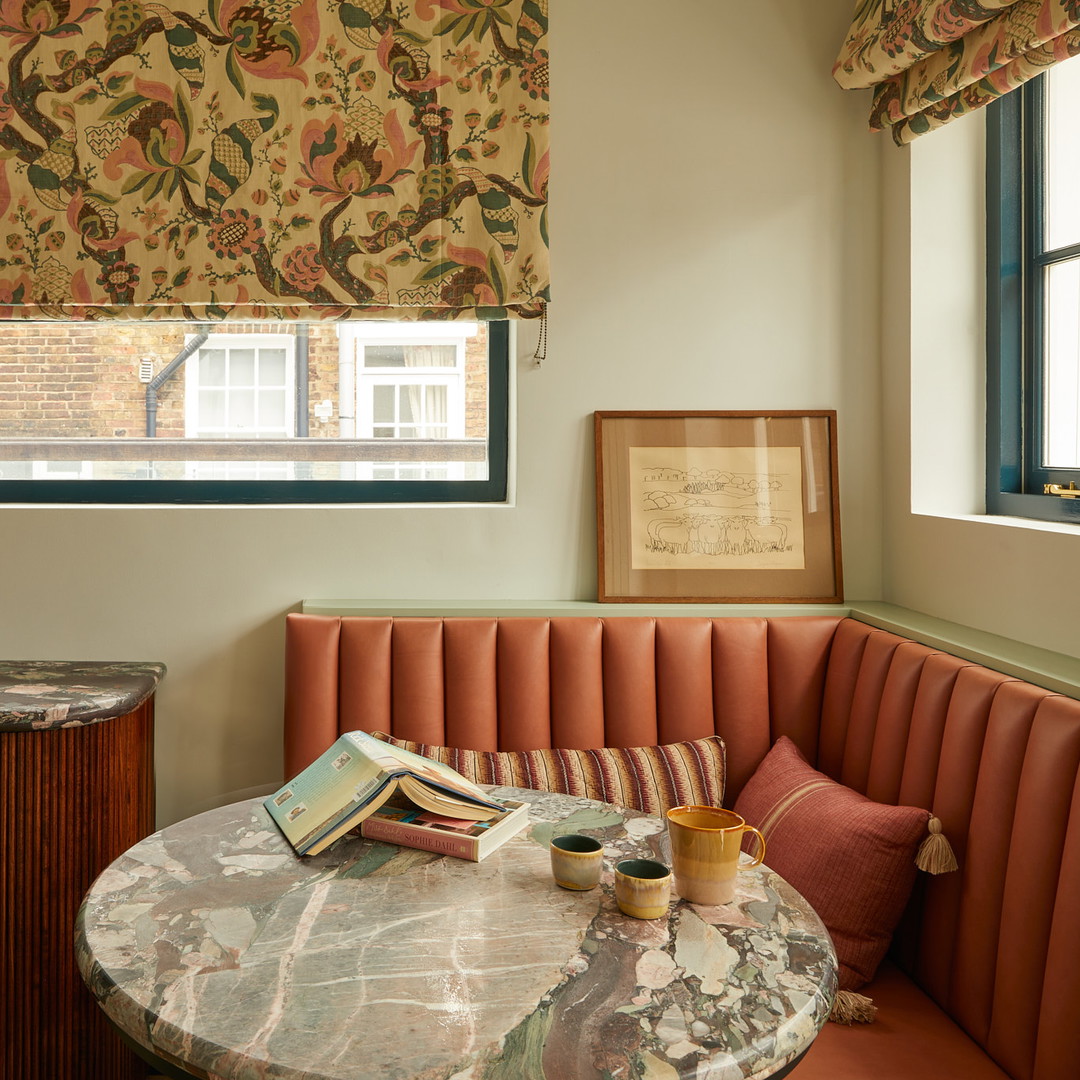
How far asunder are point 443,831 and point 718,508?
53.1 inches

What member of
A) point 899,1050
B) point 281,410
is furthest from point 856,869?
point 281,410

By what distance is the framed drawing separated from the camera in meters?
2.47

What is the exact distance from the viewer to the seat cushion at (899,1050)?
4.75 ft

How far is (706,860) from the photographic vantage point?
1241mm

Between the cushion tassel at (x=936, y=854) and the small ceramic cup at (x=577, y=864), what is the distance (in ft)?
2.24

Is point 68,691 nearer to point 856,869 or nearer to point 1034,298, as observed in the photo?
point 856,869

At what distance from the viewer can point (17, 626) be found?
2461 millimetres

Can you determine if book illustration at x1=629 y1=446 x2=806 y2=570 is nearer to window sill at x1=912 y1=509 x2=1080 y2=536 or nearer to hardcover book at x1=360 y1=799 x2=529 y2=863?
window sill at x1=912 y1=509 x2=1080 y2=536

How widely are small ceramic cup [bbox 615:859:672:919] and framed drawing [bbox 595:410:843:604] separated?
4.13 feet

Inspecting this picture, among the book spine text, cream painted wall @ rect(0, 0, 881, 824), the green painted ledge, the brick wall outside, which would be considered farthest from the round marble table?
the brick wall outside

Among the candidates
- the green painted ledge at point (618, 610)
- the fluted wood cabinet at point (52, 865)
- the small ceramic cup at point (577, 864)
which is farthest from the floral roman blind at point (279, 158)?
the small ceramic cup at point (577, 864)

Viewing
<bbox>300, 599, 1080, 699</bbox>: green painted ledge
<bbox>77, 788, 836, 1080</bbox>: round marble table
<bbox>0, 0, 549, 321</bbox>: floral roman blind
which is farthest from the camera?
<bbox>0, 0, 549, 321</bbox>: floral roman blind

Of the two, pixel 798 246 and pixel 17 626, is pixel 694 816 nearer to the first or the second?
pixel 798 246

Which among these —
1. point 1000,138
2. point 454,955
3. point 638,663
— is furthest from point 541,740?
point 1000,138
